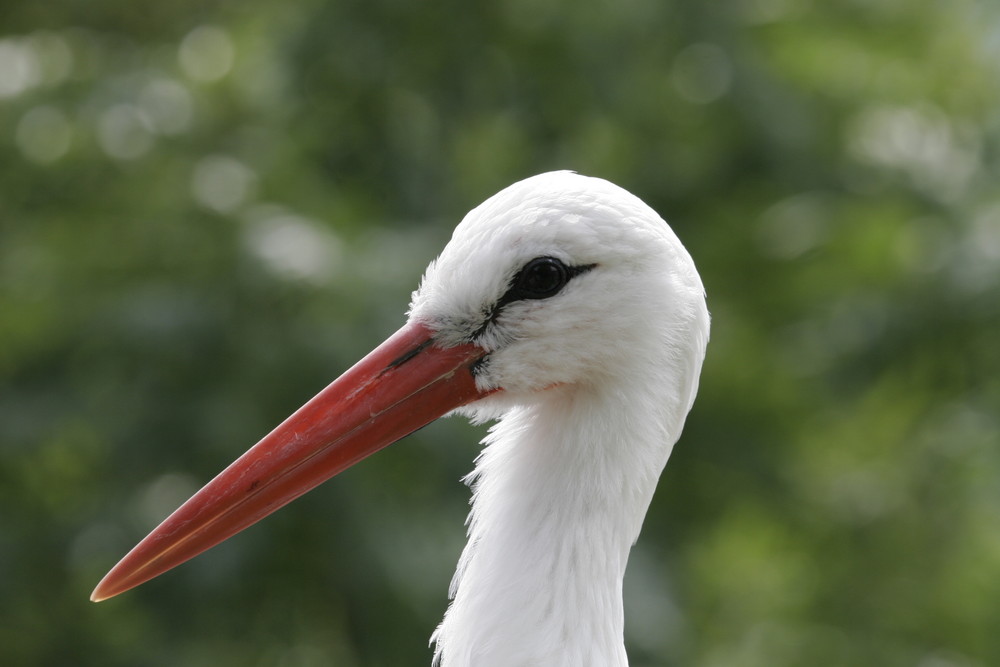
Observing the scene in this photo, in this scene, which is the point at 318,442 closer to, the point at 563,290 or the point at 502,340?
the point at 502,340

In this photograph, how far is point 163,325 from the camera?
10.6 feet

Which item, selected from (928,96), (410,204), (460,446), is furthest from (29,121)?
(928,96)

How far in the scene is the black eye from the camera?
2.01 metres

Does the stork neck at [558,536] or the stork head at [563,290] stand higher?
the stork head at [563,290]

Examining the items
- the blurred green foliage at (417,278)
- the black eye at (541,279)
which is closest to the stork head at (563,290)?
the black eye at (541,279)

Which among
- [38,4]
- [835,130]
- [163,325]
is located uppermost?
[38,4]

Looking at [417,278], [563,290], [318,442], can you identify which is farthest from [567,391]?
[417,278]

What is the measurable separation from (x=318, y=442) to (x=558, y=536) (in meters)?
0.41

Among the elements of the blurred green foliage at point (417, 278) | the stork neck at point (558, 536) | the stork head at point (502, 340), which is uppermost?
the blurred green foliage at point (417, 278)

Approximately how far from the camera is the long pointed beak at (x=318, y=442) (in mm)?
1985

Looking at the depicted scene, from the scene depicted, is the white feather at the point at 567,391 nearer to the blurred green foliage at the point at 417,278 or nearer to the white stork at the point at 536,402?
the white stork at the point at 536,402

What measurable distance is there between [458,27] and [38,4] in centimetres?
180

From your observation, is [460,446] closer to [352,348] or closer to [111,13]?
[352,348]

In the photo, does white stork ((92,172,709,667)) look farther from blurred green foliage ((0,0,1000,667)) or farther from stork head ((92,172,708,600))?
blurred green foliage ((0,0,1000,667))
